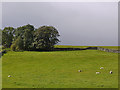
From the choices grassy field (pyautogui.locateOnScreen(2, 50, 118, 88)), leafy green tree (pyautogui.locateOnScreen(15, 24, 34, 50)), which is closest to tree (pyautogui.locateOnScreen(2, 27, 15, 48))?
leafy green tree (pyautogui.locateOnScreen(15, 24, 34, 50))

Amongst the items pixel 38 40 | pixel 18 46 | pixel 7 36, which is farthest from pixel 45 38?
pixel 7 36

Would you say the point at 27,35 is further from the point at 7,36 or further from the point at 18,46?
the point at 7,36

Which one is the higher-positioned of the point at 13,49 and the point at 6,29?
the point at 6,29

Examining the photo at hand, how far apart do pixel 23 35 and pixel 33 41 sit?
24.8 feet

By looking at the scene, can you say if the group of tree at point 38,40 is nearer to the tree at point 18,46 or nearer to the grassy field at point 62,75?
the tree at point 18,46

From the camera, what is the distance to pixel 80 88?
17.1m

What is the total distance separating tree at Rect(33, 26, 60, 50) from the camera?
82.8 meters

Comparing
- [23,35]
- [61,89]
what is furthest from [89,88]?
[23,35]

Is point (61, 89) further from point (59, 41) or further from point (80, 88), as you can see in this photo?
point (59, 41)

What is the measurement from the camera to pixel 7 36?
4412 inches

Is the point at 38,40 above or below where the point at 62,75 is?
above

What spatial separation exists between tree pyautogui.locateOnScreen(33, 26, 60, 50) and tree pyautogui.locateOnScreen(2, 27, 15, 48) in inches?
1324

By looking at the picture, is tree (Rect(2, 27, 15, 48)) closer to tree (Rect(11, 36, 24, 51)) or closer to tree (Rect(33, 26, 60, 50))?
tree (Rect(11, 36, 24, 51))

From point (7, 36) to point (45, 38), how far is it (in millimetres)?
40183
